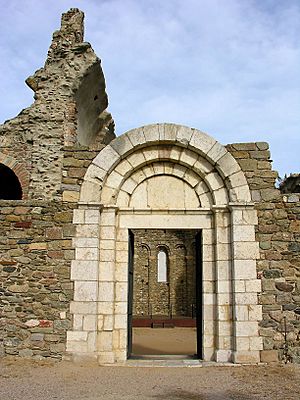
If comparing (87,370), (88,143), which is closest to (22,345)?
(87,370)

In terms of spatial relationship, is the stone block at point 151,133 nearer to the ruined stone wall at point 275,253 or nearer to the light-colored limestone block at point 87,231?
the ruined stone wall at point 275,253

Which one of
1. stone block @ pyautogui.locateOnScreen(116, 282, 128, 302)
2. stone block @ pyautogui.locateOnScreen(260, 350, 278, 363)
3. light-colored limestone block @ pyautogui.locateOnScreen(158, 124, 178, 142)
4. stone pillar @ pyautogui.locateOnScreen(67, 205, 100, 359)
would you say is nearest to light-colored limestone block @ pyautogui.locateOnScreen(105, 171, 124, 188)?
stone pillar @ pyautogui.locateOnScreen(67, 205, 100, 359)

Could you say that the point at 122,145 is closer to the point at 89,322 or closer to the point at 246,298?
the point at 89,322

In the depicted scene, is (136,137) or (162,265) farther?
(162,265)

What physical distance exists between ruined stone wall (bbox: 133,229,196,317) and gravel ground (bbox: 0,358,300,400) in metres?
15.1

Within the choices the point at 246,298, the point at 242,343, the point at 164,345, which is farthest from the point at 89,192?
the point at 164,345

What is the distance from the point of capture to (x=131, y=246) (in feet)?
26.5

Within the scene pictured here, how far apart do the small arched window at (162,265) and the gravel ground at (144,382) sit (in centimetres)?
1588

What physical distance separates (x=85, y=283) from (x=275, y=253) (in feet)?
→ 10.4

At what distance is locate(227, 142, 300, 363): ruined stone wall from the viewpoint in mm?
7031

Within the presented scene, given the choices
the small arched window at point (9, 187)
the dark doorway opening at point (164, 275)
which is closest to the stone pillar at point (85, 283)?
the small arched window at point (9, 187)

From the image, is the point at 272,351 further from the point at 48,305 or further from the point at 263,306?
the point at 48,305

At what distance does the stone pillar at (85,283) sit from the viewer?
703cm

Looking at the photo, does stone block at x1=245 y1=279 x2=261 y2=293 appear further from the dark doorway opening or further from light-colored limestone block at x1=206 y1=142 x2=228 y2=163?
the dark doorway opening
